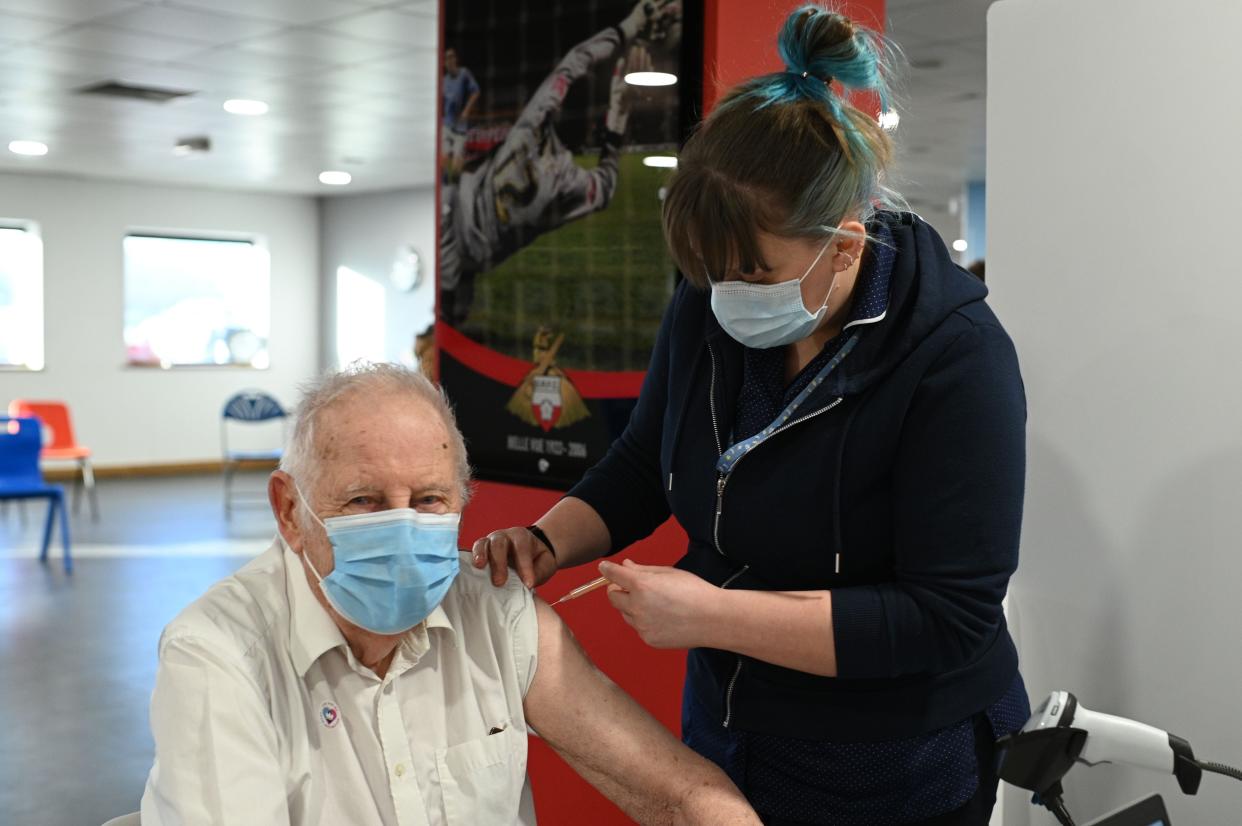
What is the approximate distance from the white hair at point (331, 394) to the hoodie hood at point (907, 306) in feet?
1.59

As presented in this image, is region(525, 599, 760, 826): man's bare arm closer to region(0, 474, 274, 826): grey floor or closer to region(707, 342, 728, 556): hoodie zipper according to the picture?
region(707, 342, 728, 556): hoodie zipper

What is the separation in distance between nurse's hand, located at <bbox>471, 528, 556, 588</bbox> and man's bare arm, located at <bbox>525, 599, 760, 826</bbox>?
49 millimetres

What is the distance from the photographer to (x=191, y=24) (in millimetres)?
6047

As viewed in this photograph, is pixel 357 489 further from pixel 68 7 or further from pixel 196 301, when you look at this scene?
pixel 196 301

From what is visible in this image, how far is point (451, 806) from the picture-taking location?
149cm

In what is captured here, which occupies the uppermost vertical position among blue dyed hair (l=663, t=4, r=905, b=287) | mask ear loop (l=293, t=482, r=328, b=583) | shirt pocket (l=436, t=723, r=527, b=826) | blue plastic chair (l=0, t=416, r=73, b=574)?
blue dyed hair (l=663, t=4, r=905, b=287)

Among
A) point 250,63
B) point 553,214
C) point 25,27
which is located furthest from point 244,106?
point 553,214

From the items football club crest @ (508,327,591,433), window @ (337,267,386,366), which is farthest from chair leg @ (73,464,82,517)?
football club crest @ (508,327,591,433)

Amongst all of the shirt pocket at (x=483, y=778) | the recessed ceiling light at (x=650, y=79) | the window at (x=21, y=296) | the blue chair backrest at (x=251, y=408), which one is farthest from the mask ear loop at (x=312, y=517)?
the window at (x=21, y=296)

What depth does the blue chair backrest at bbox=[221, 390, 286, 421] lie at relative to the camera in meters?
11.3

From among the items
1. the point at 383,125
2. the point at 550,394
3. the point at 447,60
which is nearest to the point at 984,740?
the point at 550,394

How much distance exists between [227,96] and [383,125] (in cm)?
136

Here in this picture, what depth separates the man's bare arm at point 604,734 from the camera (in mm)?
1550

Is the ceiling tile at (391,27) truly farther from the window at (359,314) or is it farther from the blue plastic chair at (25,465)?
the window at (359,314)
